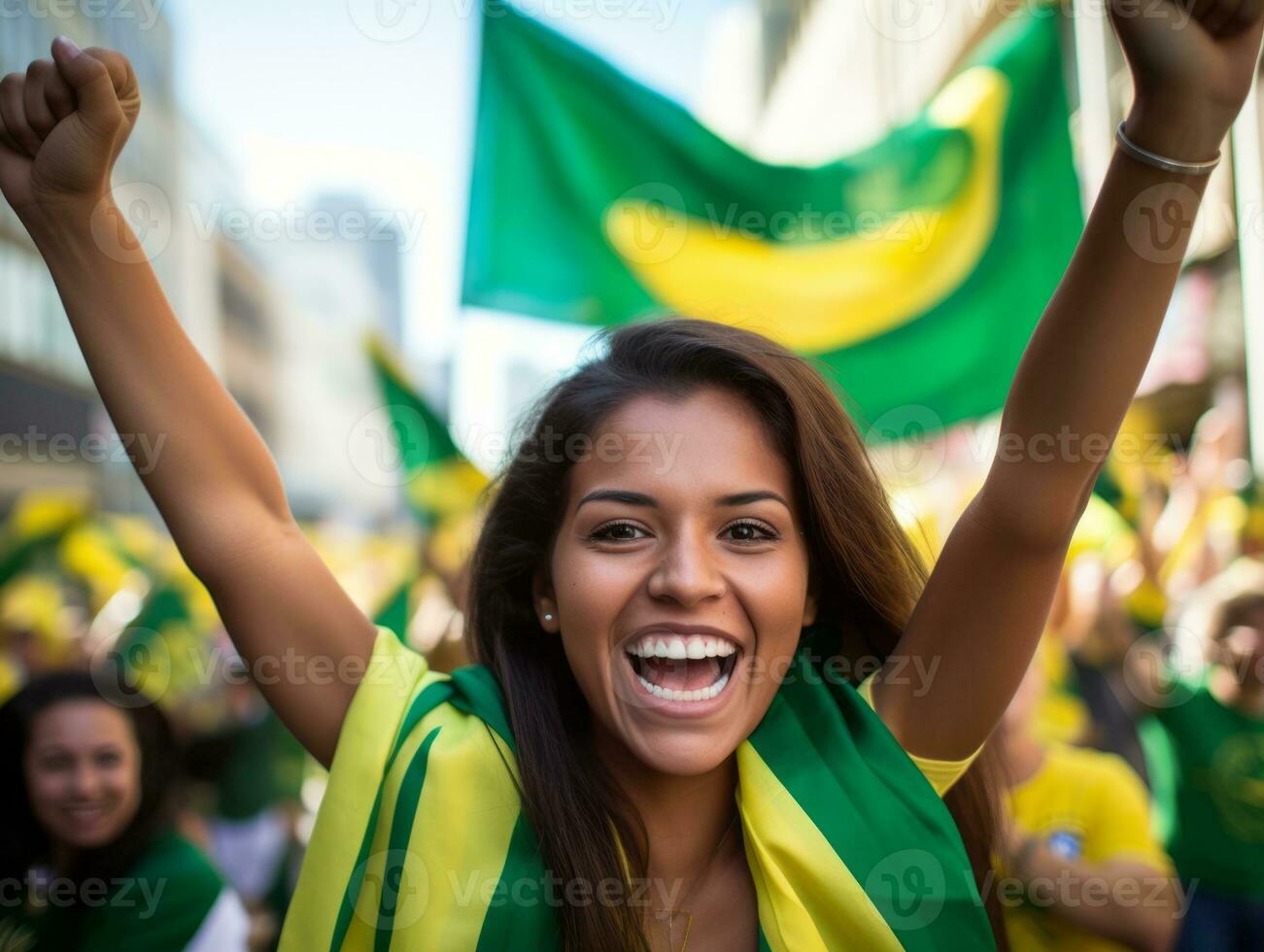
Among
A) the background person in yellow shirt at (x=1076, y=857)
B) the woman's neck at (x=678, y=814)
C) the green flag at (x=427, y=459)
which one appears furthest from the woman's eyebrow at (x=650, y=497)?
the green flag at (x=427, y=459)

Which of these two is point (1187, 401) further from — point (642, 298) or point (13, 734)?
point (13, 734)

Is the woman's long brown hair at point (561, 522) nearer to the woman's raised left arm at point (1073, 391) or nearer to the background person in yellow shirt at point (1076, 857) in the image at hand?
the woman's raised left arm at point (1073, 391)

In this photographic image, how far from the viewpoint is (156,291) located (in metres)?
1.64

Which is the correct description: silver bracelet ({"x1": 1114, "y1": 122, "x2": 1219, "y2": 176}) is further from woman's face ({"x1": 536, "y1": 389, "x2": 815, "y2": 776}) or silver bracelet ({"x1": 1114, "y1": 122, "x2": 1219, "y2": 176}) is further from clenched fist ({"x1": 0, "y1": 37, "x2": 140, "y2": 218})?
clenched fist ({"x1": 0, "y1": 37, "x2": 140, "y2": 218})

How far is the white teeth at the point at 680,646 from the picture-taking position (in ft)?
5.24

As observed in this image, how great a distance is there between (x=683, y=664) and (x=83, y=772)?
7.15 feet

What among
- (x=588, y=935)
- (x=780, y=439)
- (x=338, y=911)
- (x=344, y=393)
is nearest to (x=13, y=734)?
(x=338, y=911)

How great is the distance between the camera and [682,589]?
1.57 meters

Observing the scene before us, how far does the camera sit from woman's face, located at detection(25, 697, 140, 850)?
9.84 ft

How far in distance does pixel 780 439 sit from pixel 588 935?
813 millimetres

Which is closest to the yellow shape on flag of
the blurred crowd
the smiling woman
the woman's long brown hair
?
the blurred crowd

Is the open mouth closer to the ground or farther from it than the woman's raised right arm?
closer to the ground

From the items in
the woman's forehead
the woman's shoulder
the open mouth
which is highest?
the woman's forehead

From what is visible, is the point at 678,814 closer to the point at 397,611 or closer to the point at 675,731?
the point at 675,731
